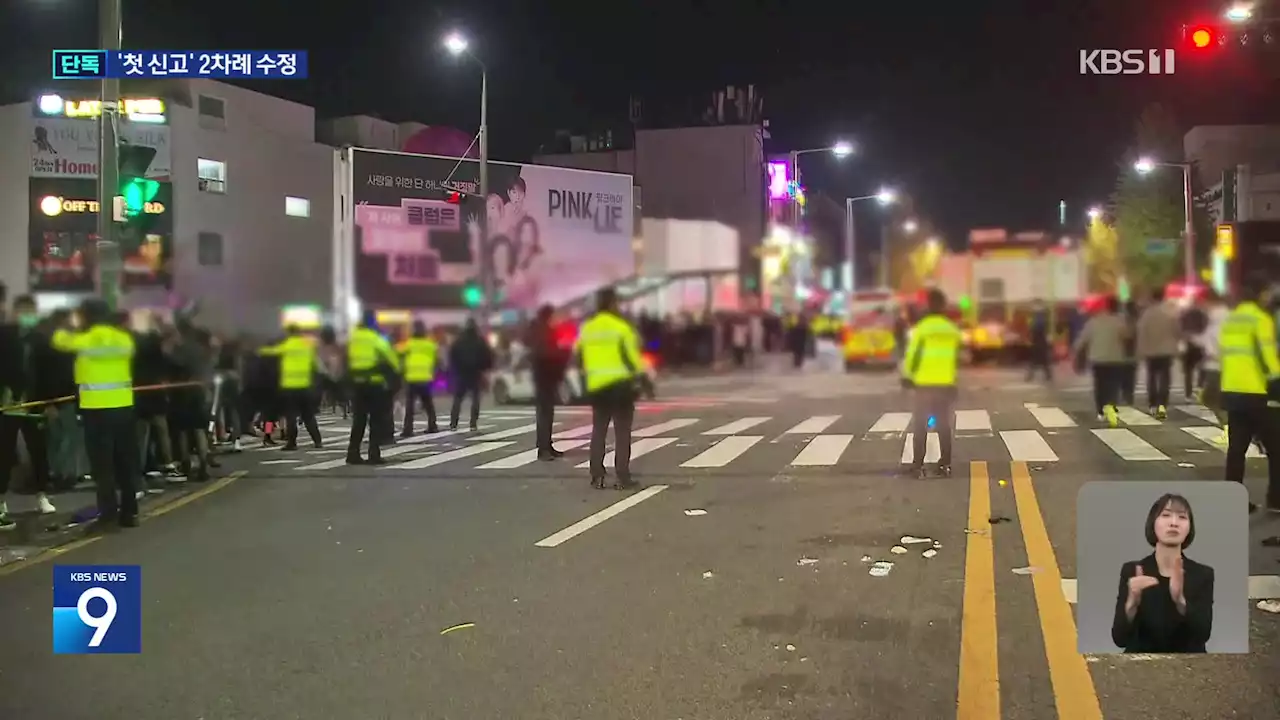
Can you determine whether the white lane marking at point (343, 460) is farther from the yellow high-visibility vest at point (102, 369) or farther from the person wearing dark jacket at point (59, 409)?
the yellow high-visibility vest at point (102, 369)

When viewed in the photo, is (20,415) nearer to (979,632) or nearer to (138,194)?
(138,194)

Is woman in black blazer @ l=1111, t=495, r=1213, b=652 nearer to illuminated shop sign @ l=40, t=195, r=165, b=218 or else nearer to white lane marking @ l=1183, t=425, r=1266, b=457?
illuminated shop sign @ l=40, t=195, r=165, b=218

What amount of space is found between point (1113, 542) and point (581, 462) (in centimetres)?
780

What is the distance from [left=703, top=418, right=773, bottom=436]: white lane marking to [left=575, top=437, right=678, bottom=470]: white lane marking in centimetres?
76

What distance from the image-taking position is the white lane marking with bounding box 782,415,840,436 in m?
13.6

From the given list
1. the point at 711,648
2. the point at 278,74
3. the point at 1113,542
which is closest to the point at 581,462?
the point at 278,74

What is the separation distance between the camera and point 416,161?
5.90 meters

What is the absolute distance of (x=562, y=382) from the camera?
13.1m

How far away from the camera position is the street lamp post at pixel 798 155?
32.4ft

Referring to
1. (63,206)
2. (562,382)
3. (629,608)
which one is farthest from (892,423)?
(63,206)

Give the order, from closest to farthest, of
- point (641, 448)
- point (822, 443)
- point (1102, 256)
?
point (1102, 256)
point (822, 443)
point (641, 448)

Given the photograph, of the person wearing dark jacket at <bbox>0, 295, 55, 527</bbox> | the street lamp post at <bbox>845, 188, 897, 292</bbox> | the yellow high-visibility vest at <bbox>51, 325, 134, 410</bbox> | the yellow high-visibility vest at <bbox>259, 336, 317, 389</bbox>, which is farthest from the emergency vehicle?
the person wearing dark jacket at <bbox>0, 295, 55, 527</bbox>

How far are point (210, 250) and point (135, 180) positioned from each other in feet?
4.77

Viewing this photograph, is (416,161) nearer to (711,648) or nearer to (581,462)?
(711,648)
